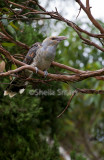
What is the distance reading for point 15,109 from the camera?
12.0ft

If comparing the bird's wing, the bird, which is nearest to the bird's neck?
the bird

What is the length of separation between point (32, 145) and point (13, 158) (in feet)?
1.42

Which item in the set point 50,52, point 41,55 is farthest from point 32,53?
point 50,52

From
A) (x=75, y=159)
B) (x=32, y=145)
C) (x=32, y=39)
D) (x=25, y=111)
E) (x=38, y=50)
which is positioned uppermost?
(x=32, y=39)

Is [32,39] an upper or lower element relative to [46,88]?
upper

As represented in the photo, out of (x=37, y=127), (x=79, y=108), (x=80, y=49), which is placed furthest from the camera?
(x=79, y=108)

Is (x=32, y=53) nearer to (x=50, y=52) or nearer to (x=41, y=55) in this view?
(x=41, y=55)

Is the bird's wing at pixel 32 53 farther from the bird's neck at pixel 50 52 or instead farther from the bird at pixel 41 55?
the bird's neck at pixel 50 52

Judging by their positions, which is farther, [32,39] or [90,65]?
[90,65]

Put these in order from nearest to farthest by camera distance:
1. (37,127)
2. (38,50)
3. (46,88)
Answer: (38,50) < (46,88) < (37,127)

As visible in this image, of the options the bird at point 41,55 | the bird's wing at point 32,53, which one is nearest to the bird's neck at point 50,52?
the bird at point 41,55

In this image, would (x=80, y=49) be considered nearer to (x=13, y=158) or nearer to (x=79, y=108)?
(x=79, y=108)

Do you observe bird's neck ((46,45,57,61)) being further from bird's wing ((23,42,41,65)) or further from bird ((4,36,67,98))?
bird's wing ((23,42,41,65))

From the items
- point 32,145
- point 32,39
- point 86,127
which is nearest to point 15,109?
point 32,145
